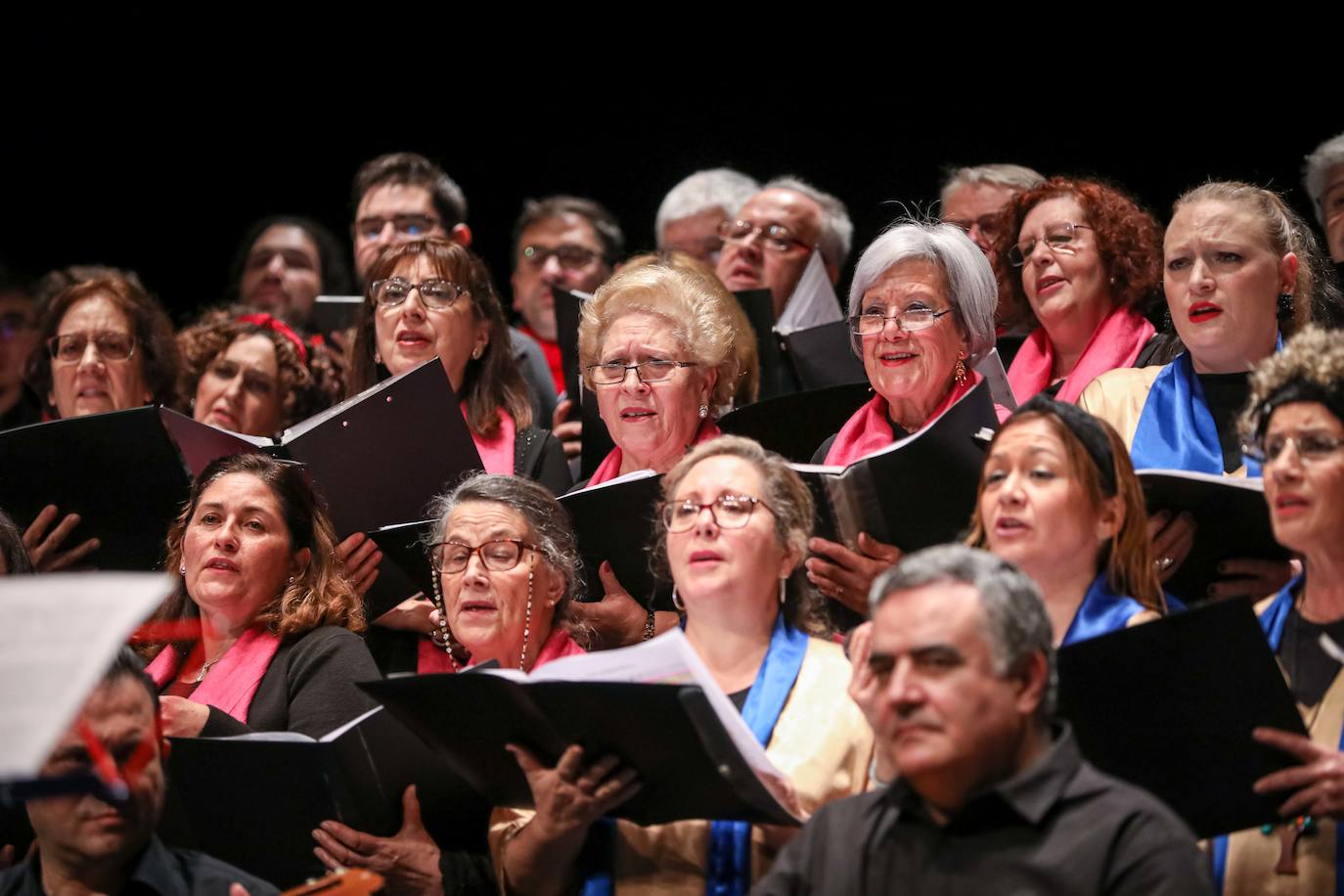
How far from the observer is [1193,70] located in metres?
A: 5.51

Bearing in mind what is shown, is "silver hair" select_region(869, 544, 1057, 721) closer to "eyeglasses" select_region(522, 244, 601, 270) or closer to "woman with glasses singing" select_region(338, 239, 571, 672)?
"woman with glasses singing" select_region(338, 239, 571, 672)

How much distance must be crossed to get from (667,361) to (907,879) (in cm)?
183

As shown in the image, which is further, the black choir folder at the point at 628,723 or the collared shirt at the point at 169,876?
the collared shirt at the point at 169,876

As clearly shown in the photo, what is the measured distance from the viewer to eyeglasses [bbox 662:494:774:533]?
3.15 metres

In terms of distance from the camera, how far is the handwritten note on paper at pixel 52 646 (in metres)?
1.75

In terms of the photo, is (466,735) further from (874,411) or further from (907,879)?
(874,411)

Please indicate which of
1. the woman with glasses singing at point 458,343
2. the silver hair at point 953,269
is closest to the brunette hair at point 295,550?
the woman with glasses singing at point 458,343

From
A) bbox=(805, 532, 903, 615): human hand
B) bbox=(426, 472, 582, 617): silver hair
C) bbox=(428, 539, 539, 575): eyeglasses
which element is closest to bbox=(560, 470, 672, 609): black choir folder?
bbox=(426, 472, 582, 617): silver hair

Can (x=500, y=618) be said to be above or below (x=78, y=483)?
below

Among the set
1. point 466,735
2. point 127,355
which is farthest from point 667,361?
point 127,355

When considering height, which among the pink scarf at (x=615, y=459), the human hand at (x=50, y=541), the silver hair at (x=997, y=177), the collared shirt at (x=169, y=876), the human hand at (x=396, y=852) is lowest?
the human hand at (x=396, y=852)

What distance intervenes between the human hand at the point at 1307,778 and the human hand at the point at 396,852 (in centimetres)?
147

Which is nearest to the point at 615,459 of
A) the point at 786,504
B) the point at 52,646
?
the point at 786,504

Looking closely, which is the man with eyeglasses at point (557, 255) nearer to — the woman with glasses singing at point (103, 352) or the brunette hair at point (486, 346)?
the brunette hair at point (486, 346)
